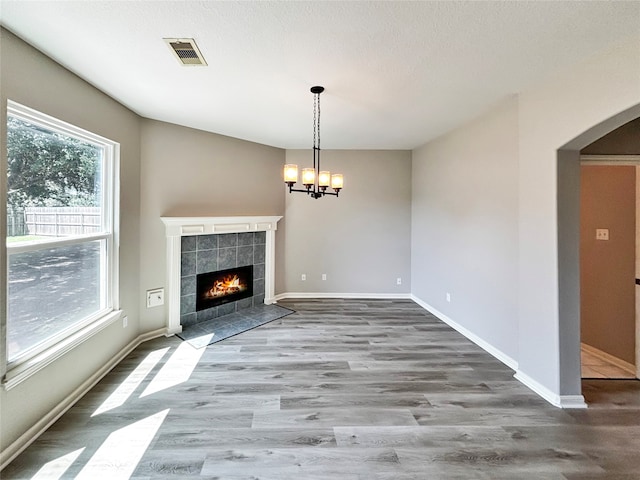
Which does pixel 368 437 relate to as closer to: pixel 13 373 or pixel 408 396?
pixel 408 396

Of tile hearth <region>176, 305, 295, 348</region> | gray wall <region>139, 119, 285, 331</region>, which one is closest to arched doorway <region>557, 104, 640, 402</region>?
tile hearth <region>176, 305, 295, 348</region>

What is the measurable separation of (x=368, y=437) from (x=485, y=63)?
3015 millimetres

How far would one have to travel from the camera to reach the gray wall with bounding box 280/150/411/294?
539 cm

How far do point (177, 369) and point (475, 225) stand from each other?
152 inches

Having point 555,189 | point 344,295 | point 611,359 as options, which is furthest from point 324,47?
point 611,359

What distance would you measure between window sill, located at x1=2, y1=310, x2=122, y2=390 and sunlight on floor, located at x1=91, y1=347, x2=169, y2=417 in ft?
1.78

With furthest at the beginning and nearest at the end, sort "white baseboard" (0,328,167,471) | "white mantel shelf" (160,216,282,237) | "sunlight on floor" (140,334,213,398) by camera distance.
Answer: "white mantel shelf" (160,216,282,237) < "sunlight on floor" (140,334,213,398) < "white baseboard" (0,328,167,471)

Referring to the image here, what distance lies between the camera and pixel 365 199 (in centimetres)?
540

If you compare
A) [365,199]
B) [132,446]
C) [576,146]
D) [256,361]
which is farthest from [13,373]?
[365,199]

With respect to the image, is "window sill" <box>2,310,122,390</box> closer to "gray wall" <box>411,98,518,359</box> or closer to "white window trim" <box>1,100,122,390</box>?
"white window trim" <box>1,100,122,390</box>

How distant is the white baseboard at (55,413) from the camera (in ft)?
5.99

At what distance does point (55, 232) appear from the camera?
2355mm

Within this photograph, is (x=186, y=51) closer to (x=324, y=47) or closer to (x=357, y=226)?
(x=324, y=47)

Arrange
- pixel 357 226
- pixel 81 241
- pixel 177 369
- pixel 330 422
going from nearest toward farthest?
pixel 330 422 < pixel 81 241 < pixel 177 369 < pixel 357 226
